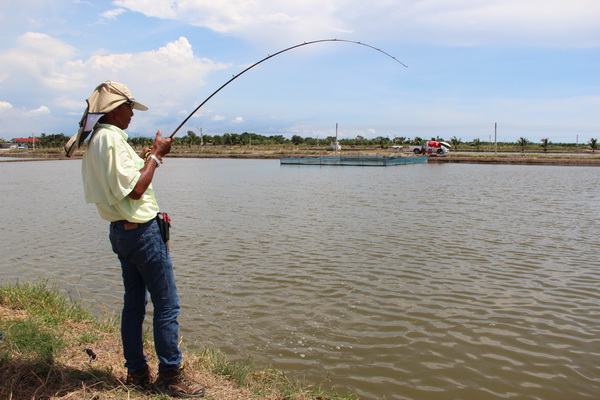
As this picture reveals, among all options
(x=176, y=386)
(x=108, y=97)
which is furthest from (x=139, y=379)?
(x=108, y=97)

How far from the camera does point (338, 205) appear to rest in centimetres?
1806

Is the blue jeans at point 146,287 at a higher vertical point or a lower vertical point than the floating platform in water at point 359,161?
lower

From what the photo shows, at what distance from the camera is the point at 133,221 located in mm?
3182

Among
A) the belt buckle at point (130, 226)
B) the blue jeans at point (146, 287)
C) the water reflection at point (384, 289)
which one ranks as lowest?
the water reflection at point (384, 289)

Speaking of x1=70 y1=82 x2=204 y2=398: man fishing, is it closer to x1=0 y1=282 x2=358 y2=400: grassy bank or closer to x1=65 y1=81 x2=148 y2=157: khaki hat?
x1=65 y1=81 x2=148 y2=157: khaki hat

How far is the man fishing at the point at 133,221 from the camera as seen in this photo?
3.14m

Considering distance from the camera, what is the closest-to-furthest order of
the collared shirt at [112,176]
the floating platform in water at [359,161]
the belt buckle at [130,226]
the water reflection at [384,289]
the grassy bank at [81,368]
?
the collared shirt at [112,176], the belt buckle at [130,226], the grassy bank at [81,368], the water reflection at [384,289], the floating platform in water at [359,161]

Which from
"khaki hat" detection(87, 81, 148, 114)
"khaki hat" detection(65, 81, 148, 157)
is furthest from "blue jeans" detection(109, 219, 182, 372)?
"khaki hat" detection(87, 81, 148, 114)

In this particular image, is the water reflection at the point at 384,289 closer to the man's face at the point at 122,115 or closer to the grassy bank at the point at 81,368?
the grassy bank at the point at 81,368

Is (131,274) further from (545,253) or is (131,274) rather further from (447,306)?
(545,253)

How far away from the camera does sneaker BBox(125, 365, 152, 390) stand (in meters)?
3.46

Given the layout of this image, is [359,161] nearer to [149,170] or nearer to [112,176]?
[149,170]

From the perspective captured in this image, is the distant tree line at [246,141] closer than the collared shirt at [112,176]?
No

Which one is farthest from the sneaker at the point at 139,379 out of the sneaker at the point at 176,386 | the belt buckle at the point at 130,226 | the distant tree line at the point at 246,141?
the distant tree line at the point at 246,141
